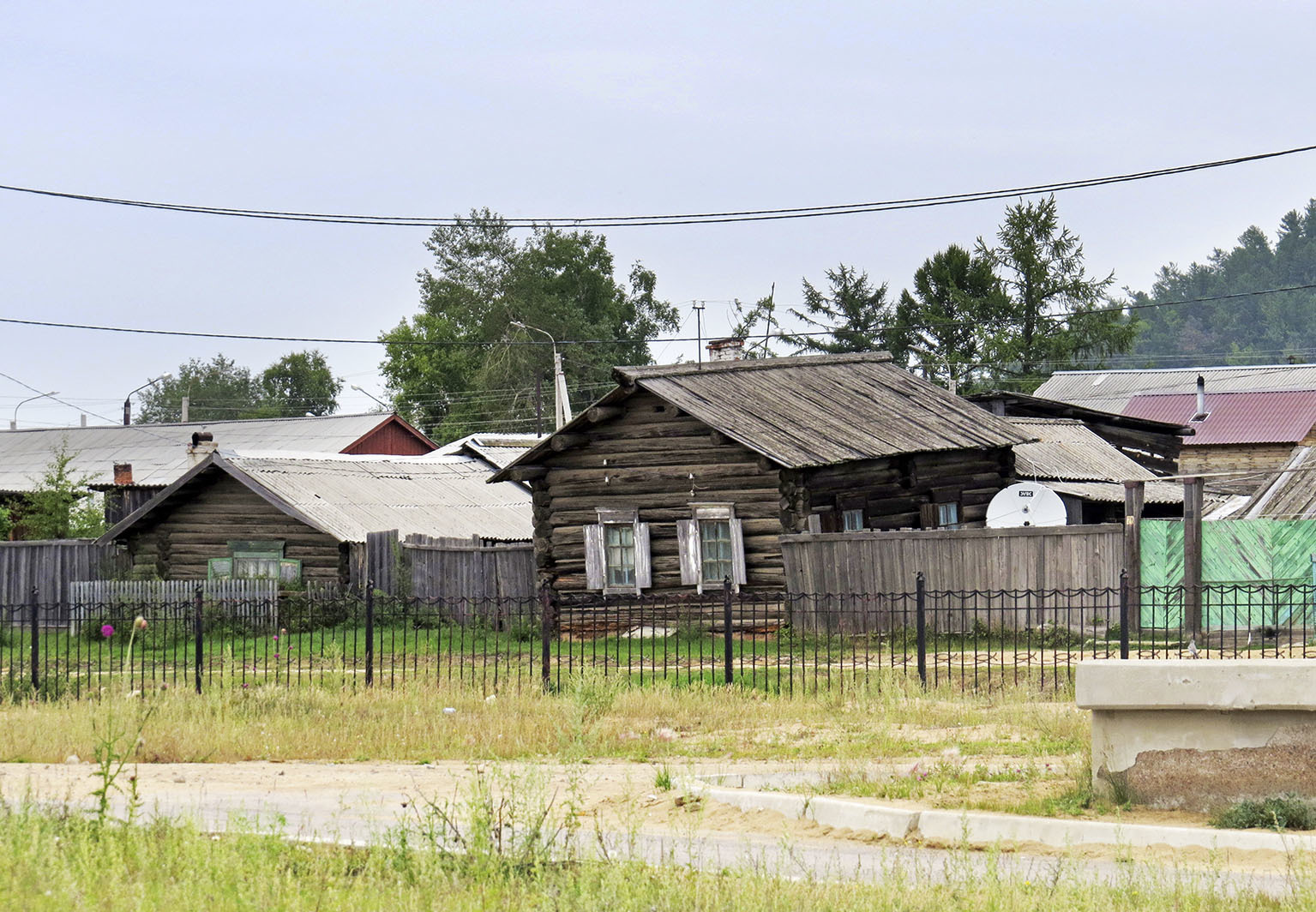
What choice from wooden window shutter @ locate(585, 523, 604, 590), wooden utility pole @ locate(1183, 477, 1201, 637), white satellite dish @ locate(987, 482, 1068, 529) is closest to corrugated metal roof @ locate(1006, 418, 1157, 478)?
white satellite dish @ locate(987, 482, 1068, 529)

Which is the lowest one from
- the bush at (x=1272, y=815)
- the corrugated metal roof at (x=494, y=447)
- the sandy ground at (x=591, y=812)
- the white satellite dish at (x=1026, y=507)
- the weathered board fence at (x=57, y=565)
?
the sandy ground at (x=591, y=812)

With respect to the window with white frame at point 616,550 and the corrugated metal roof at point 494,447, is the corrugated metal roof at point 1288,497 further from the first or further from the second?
the corrugated metal roof at point 494,447

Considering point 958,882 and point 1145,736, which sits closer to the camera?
point 958,882

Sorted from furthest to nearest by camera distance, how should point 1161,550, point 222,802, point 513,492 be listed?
point 513,492, point 1161,550, point 222,802

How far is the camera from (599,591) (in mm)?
25969

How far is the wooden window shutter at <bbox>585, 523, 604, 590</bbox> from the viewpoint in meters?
25.9

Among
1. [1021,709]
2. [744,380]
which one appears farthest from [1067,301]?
[1021,709]

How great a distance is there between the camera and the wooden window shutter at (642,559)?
2556 cm

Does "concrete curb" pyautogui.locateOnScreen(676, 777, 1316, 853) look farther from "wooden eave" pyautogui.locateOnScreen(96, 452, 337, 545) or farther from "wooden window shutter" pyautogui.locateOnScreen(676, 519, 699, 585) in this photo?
"wooden eave" pyautogui.locateOnScreen(96, 452, 337, 545)

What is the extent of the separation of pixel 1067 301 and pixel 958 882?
69.5 meters

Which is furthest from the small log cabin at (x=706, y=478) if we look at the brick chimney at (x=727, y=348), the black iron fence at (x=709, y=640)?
the brick chimney at (x=727, y=348)

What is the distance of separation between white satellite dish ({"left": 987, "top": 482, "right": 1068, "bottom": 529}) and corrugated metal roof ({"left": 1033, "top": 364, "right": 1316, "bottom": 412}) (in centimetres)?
3148

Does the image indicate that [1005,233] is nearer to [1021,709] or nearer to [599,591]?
[599,591]

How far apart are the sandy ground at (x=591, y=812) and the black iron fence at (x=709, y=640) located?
1.86 metres
